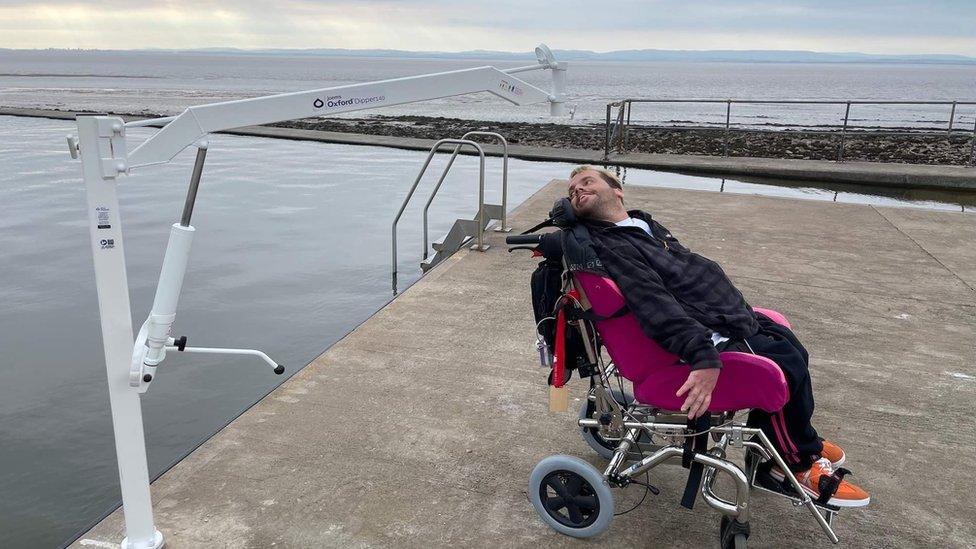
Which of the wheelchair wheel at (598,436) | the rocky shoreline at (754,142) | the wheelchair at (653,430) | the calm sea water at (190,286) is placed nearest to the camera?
the wheelchair at (653,430)

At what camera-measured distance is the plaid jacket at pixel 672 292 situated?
8.18ft

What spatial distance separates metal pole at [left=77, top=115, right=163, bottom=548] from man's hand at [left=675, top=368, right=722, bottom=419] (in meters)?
1.92

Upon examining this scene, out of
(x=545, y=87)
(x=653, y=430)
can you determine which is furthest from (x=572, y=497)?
(x=545, y=87)

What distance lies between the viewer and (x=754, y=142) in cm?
2106

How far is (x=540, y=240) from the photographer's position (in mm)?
2879

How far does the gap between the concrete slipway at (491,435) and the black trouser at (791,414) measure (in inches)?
17.2

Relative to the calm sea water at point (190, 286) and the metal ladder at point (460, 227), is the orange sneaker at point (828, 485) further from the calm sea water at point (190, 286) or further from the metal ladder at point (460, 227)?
the metal ladder at point (460, 227)

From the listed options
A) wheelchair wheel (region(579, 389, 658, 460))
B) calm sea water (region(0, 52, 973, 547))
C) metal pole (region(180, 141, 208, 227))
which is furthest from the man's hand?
calm sea water (region(0, 52, 973, 547))

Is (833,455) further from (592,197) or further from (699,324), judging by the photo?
(592,197)

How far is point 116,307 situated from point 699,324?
6.58ft

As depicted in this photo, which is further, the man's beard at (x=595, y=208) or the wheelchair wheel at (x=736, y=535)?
the man's beard at (x=595, y=208)

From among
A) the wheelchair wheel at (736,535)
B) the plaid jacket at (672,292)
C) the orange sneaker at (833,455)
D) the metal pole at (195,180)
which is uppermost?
the metal pole at (195,180)

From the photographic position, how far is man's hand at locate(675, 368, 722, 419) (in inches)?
96.9

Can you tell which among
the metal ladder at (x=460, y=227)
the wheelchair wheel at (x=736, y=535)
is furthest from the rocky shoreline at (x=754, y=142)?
the wheelchair wheel at (x=736, y=535)
